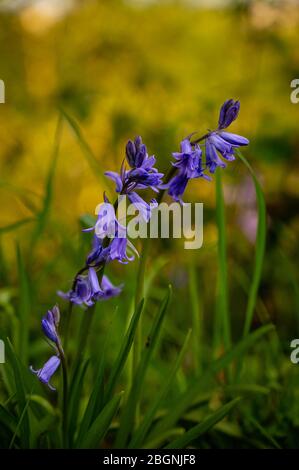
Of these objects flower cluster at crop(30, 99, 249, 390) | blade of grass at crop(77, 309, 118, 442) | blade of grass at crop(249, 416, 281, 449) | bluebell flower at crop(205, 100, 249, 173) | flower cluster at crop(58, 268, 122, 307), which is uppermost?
bluebell flower at crop(205, 100, 249, 173)

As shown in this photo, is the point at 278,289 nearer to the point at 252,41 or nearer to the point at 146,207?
the point at 252,41

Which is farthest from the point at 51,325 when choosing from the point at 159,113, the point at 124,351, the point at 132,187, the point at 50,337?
the point at 159,113

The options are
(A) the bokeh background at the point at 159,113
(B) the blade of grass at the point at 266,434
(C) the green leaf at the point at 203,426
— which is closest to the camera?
(C) the green leaf at the point at 203,426

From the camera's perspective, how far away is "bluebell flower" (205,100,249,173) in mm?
889

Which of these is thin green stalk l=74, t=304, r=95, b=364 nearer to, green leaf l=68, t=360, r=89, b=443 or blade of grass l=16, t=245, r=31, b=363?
green leaf l=68, t=360, r=89, b=443

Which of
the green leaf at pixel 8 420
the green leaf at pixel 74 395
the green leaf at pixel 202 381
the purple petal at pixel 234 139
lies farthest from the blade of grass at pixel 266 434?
the purple petal at pixel 234 139

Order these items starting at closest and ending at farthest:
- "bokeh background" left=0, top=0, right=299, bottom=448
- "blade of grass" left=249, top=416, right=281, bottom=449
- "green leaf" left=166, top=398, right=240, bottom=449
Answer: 1. "green leaf" left=166, top=398, right=240, bottom=449
2. "blade of grass" left=249, top=416, right=281, bottom=449
3. "bokeh background" left=0, top=0, right=299, bottom=448

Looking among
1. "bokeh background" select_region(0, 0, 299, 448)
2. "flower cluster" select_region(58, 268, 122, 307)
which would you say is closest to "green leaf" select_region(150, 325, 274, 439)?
"flower cluster" select_region(58, 268, 122, 307)

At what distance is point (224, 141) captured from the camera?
899 mm

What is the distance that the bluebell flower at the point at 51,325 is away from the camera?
2.89 ft

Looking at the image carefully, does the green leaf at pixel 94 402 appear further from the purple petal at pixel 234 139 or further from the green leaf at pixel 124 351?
the purple petal at pixel 234 139

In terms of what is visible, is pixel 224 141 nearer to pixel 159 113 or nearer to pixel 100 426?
pixel 100 426

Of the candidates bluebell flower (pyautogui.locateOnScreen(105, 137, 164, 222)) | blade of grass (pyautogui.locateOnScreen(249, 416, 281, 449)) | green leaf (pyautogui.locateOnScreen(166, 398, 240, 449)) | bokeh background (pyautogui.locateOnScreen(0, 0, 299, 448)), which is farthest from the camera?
bokeh background (pyautogui.locateOnScreen(0, 0, 299, 448))

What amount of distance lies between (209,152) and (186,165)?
43 millimetres
